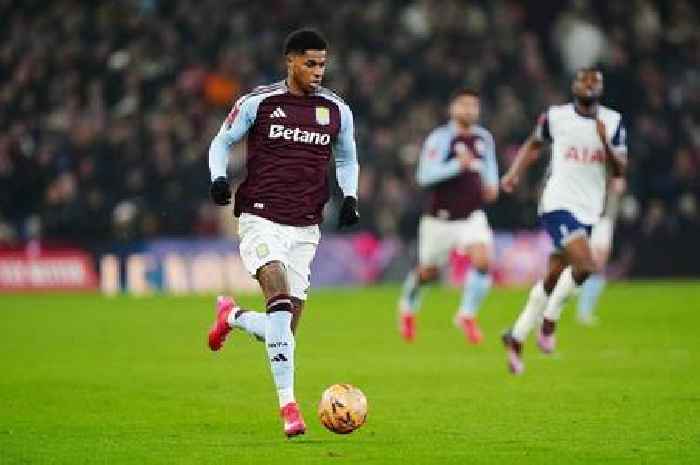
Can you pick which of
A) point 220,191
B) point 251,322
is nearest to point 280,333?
point 251,322

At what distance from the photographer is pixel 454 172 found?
18.7 metres

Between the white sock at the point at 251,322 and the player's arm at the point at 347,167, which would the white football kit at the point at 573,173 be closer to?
the player's arm at the point at 347,167

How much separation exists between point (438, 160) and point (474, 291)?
1.54 metres

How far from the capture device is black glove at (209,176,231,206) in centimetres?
1021

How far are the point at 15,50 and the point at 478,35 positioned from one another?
29.3 feet

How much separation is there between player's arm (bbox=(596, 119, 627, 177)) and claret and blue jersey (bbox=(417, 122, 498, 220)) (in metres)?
3.85

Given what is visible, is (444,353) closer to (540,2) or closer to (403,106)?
(403,106)

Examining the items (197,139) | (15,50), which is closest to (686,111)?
(197,139)

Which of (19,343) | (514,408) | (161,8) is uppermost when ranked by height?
(161,8)

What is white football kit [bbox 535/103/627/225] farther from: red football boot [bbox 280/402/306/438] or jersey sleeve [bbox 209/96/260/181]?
red football boot [bbox 280/402/306/438]

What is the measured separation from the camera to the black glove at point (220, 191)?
1021cm

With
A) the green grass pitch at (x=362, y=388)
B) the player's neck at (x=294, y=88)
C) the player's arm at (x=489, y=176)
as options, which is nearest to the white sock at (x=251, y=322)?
the green grass pitch at (x=362, y=388)

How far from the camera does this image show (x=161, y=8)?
30.8 meters

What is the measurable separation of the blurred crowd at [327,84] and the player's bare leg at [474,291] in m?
9.92
